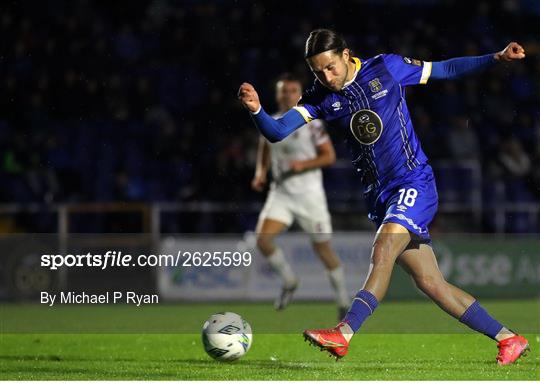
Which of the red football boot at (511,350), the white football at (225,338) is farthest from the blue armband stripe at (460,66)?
the white football at (225,338)

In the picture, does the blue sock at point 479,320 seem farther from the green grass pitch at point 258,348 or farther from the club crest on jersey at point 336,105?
the club crest on jersey at point 336,105

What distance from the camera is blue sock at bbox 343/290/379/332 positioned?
7.00 metres

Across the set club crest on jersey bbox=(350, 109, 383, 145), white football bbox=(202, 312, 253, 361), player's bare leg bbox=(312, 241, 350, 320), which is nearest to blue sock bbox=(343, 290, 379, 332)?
club crest on jersey bbox=(350, 109, 383, 145)

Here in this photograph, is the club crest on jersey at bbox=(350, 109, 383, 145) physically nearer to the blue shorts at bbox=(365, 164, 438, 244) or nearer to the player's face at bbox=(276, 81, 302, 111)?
the blue shorts at bbox=(365, 164, 438, 244)

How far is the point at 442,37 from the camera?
72.0ft

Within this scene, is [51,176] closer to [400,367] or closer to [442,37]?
[442,37]

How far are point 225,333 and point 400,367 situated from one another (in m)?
1.19

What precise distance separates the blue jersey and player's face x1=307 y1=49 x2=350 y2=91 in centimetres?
11

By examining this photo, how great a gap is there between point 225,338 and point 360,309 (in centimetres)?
121

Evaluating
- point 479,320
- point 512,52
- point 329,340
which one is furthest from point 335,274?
point 329,340

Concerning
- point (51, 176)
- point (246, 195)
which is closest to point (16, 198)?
point (51, 176)

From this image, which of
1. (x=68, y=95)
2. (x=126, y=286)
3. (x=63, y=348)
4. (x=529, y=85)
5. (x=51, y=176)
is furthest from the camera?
(x=529, y=85)

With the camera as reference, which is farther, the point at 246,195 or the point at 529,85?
the point at 529,85

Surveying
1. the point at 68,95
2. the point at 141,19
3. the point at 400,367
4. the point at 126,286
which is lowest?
the point at 126,286
